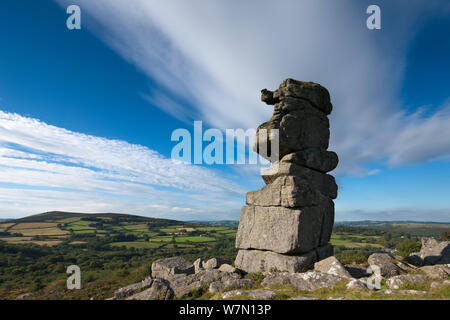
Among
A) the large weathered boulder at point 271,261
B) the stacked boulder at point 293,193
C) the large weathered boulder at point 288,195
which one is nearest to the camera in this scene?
the large weathered boulder at point 271,261

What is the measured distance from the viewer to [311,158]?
16.8 m

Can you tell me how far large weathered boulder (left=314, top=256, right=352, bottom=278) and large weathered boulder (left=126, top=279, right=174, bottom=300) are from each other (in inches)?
316

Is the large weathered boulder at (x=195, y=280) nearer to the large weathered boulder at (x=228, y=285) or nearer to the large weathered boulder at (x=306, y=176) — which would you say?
the large weathered boulder at (x=228, y=285)

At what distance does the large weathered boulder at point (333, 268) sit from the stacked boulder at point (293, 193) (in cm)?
141

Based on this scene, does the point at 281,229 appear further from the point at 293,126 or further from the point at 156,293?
the point at 156,293

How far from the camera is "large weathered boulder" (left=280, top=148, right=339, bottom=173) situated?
16.6 meters

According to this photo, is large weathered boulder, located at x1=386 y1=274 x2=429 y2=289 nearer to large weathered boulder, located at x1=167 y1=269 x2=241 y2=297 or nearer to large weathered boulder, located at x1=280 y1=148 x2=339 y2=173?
large weathered boulder, located at x1=167 y1=269 x2=241 y2=297

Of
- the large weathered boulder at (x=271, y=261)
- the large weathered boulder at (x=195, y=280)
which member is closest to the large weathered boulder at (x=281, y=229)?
the large weathered boulder at (x=271, y=261)

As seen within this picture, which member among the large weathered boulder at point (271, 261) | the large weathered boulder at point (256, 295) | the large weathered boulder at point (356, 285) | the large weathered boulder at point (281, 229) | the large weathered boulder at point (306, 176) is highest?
the large weathered boulder at point (306, 176)

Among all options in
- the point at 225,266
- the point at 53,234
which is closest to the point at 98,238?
the point at 53,234

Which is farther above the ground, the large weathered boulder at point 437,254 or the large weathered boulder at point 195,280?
the large weathered boulder at point 195,280

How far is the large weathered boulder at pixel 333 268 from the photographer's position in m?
10.8
